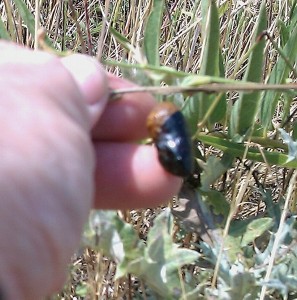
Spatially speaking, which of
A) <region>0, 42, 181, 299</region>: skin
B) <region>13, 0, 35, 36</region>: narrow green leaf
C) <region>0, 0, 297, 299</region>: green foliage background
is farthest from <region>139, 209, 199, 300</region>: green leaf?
<region>13, 0, 35, 36</region>: narrow green leaf

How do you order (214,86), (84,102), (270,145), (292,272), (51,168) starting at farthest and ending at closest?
(270,145) → (292,272) → (214,86) → (84,102) → (51,168)

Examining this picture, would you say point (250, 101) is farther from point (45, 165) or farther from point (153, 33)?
point (45, 165)

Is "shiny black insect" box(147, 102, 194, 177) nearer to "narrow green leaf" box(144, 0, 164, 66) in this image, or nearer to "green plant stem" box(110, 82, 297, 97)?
"green plant stem" box(110, 82, 297, 97)

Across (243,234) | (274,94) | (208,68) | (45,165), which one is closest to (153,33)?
(208,68)

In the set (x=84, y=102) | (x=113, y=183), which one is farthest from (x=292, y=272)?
(x=84, y=102)

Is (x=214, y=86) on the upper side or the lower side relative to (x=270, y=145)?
upper

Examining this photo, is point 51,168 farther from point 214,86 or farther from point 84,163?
point 214,86

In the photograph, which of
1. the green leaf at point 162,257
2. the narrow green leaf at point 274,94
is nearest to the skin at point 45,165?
the green leaf at point 162,257

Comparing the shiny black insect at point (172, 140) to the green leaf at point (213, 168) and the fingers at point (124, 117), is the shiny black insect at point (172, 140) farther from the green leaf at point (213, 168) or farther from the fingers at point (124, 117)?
the green leaf at point (213, 168)
